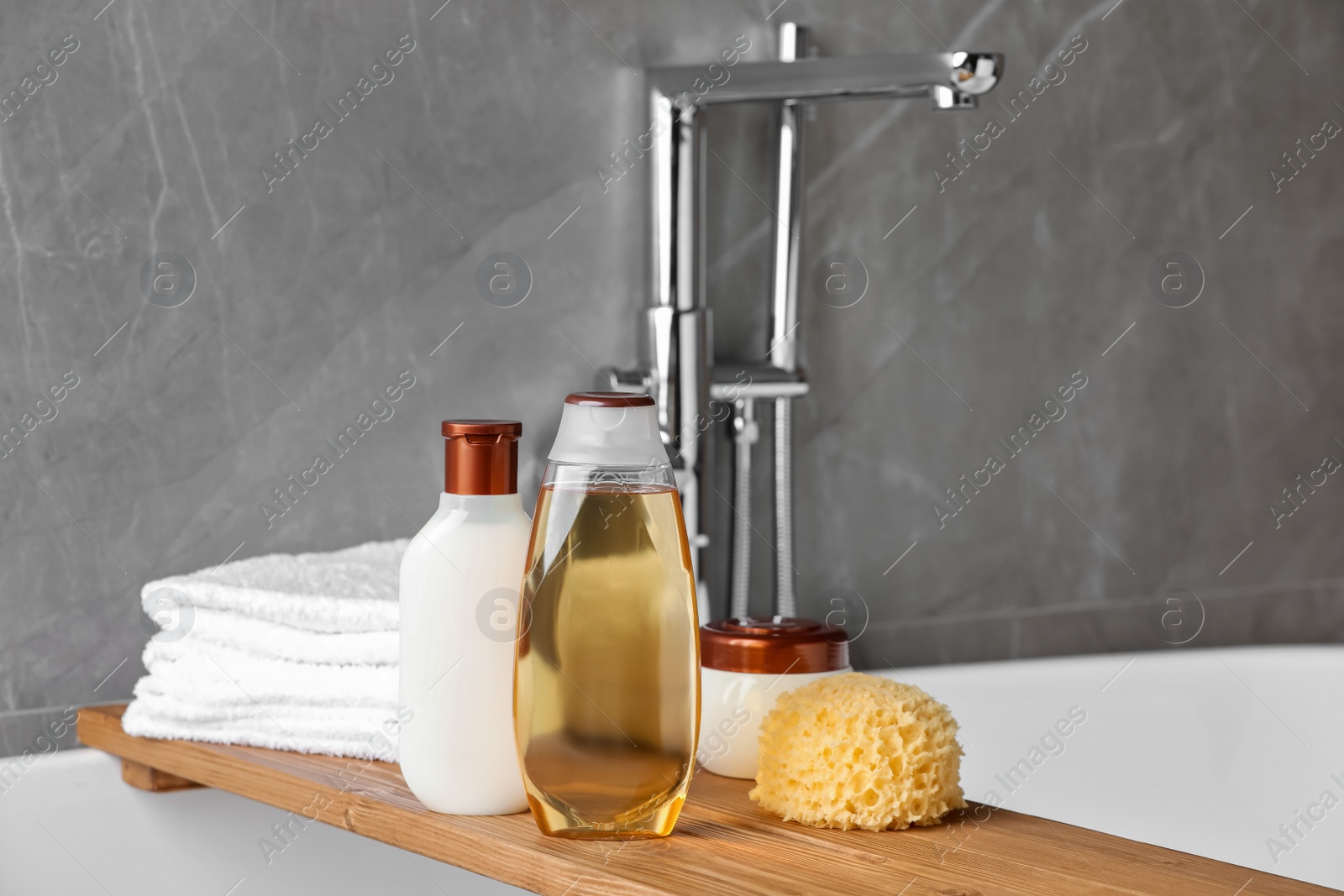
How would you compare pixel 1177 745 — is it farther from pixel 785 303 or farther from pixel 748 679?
pixel 748 679

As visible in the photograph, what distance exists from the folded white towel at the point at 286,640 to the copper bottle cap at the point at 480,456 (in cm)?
14

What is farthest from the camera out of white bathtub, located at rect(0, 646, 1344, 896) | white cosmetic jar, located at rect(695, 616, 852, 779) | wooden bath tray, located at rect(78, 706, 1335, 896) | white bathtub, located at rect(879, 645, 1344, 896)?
white bathtub, located at rect(879, 645, 1344, 896)

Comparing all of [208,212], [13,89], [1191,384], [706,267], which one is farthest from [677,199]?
[1191,384]

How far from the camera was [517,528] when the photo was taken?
64cm

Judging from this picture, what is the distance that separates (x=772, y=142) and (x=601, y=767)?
71 cm

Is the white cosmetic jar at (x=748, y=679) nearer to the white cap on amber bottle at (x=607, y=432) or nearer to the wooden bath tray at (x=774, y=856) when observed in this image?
the wooden bath tray at (x=774, y=856)

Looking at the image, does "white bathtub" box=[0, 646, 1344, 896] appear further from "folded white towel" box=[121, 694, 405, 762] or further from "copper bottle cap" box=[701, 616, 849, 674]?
"copper bottle cap" box=[701, 616, 849, 674]

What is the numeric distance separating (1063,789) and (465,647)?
2.26 feet

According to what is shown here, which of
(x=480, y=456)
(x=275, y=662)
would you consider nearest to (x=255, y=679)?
(x=275, y=662)

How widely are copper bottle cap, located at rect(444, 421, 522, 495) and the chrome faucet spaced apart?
0.38 metres

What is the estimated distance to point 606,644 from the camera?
591 millimetres

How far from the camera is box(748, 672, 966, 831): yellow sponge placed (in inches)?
24.0

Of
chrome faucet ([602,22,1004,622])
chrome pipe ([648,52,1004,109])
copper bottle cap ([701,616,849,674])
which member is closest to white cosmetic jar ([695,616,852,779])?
copper bottle cap ([701,616,849,674])

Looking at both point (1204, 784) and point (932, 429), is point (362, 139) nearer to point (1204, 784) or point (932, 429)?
point (932, 429)
